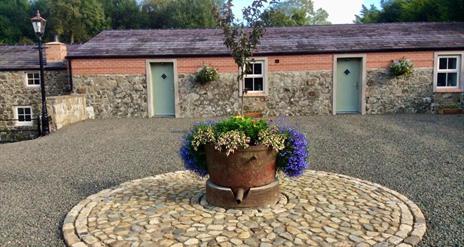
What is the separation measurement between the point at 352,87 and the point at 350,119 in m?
2.07

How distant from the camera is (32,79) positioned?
16500mm

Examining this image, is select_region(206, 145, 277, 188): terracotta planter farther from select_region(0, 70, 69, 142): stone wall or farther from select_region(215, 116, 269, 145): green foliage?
select_region(0, 70, 69, 142): stone wall

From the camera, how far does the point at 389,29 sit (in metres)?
16.0

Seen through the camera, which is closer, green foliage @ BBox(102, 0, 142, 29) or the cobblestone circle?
the cobblestone circle

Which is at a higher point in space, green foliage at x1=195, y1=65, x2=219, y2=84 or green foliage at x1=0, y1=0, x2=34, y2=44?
green foliage at x1=0, y1=0, x2=34, y2=44

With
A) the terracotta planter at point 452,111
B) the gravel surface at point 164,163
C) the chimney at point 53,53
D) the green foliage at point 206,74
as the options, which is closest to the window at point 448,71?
the terracotta planter at point 452,111

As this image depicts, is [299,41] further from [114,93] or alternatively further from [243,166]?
[243,166]

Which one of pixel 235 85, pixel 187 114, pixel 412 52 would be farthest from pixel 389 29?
pixel 187 114

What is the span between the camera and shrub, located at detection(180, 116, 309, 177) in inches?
178

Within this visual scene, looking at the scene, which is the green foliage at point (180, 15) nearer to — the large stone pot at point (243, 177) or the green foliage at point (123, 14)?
the green foliage at point (123, 14)

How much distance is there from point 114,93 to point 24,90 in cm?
474

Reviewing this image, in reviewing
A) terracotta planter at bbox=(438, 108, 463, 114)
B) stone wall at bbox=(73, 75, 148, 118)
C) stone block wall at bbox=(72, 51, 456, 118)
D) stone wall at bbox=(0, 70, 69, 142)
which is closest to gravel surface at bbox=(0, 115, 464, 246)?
terracotta planter at bbox=(438, 108, 463, 114)

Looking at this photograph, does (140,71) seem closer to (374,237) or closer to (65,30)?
(374,237)

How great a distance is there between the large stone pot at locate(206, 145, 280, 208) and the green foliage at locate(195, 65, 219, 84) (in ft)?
31.5
